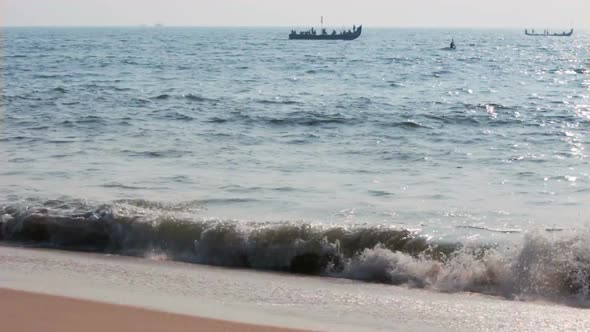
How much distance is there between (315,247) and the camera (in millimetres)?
9211

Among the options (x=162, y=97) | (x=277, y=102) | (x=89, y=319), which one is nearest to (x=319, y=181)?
(x=89, y=319)

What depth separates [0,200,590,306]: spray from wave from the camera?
8117 millimetres

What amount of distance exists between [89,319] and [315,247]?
333cm

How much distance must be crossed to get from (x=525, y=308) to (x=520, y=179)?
222 inches

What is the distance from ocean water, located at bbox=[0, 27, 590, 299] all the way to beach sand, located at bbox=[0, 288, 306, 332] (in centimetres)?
256

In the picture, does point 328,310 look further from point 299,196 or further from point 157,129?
point 157,129

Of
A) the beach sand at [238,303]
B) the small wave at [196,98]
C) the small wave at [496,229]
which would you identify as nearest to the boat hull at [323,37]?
the small wave at [196,98]

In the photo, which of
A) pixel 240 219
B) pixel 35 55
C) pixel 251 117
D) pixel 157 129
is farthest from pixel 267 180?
pixel 35 55

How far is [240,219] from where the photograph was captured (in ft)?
33.4

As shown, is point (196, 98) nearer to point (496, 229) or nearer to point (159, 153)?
point (159, 153)

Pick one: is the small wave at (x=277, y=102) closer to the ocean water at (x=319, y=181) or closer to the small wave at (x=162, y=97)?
the ocean water at (x=319, y=181)

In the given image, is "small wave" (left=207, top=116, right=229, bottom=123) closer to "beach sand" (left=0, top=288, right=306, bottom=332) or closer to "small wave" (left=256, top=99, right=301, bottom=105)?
"small wave" (left=256, top=99, right=301, bottom=105)

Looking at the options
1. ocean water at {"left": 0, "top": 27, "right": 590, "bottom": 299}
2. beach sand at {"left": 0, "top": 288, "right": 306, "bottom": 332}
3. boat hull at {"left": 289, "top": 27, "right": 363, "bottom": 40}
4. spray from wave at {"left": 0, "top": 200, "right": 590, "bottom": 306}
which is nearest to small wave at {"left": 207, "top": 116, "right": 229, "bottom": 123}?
ocean water at {"left": 0, "top": 27, "right": 590, "bottom": 299}

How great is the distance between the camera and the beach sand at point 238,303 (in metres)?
6.38
